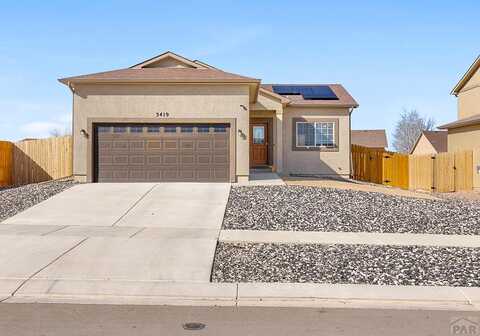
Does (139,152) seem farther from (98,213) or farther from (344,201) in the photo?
(344,201)

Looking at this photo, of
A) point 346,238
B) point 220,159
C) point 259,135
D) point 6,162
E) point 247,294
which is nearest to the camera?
point 247,294

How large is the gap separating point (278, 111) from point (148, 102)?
7690 mm

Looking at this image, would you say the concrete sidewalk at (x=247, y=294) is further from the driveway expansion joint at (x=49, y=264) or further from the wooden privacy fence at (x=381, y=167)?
the wooden privacy fence at (x=381, y=167)

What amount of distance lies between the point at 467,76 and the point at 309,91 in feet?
37.9

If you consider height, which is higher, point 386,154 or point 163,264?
point 386,154

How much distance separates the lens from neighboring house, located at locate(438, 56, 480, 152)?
93.5ft

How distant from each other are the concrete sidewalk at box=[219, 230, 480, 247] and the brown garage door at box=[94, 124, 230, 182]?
25.2 feet

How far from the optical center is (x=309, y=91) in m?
28.1

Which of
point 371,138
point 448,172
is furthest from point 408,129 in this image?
Answer: point 448,172

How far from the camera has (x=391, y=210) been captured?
1447 centimetres

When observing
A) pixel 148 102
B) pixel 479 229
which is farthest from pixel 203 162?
pixel 479 229

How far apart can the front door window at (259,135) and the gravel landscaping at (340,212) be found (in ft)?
27.7

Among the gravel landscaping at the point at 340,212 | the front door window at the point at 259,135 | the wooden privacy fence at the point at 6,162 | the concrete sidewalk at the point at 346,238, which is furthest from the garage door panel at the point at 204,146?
the wooden privacy fence at the point at 6,162

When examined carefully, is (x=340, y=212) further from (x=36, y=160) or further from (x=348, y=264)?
(x=36, y=160)
